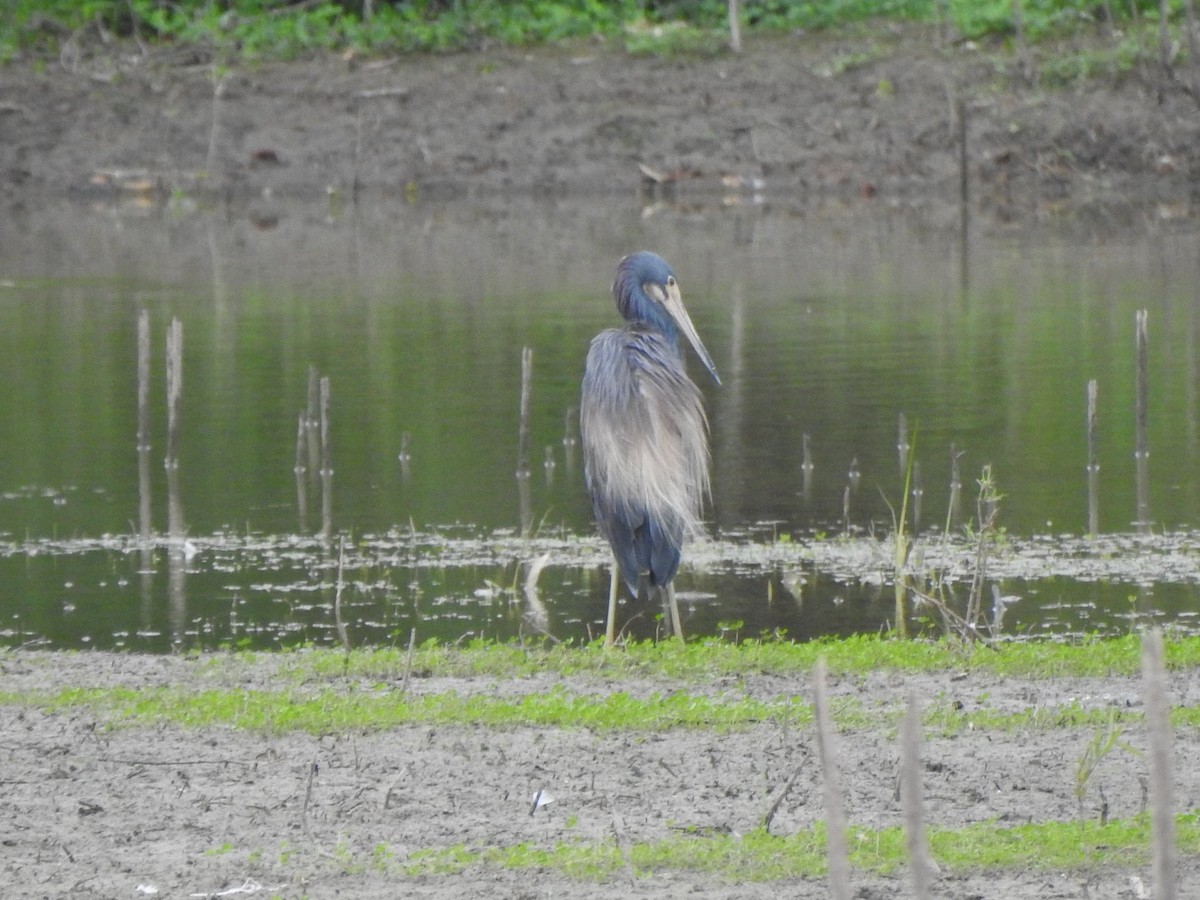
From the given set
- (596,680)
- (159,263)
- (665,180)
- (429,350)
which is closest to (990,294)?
(429,350)

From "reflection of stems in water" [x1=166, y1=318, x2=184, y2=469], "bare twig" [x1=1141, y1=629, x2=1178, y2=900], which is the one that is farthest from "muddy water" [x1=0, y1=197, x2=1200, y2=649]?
"bare twig" [x1=1141, y1=629, x2=1178, y2=900]

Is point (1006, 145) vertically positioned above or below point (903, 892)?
above

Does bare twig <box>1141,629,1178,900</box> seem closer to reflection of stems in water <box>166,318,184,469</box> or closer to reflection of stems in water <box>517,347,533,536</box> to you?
reflection of stems in water <box>517,347,533,536</box>

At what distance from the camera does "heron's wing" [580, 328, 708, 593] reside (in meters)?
8.77

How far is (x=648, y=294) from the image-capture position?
31.5 feet

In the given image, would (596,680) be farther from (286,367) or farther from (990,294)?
(990,294)

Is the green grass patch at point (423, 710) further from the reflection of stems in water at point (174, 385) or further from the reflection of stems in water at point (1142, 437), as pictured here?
the reflection of stems in water at point (174, 385)

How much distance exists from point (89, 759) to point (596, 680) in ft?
6.91

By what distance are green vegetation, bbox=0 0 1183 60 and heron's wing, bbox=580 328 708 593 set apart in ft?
105

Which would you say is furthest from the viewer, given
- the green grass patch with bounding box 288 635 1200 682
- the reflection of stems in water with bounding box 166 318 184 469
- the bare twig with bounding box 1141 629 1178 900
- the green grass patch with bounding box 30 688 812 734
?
the reflection of stems in water with bounding box 166 318 184 469

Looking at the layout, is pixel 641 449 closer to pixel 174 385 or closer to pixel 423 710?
pixel 423 710

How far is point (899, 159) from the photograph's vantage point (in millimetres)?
38125

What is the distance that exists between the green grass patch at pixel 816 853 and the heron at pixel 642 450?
3.21 m

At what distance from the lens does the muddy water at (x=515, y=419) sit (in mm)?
11281
